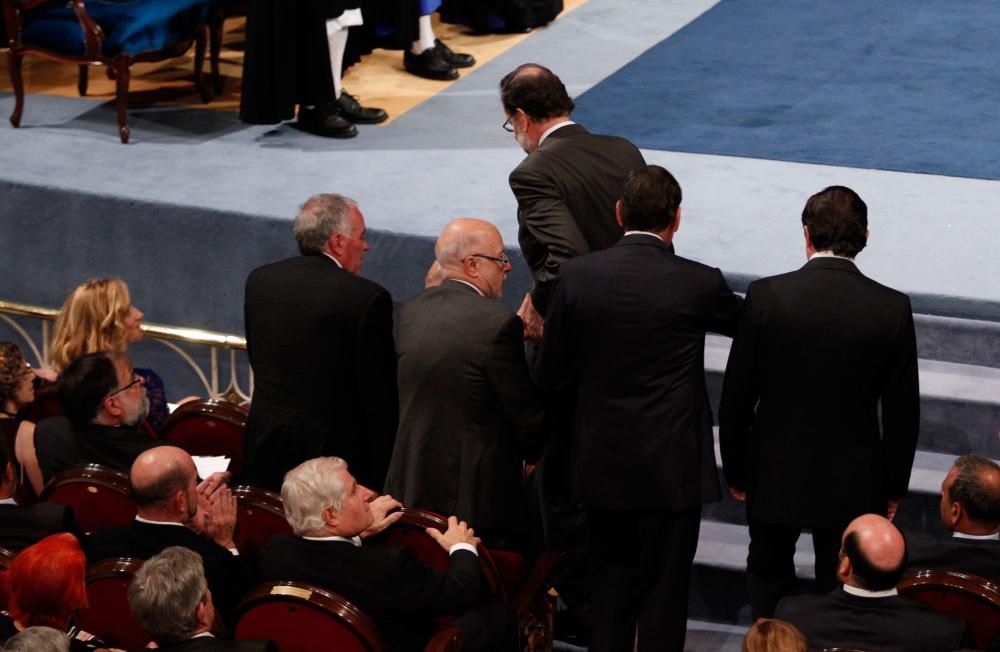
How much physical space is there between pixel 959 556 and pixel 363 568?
1360 mm

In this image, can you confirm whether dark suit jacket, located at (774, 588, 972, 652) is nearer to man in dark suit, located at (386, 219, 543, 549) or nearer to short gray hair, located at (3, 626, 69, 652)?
man in dark suit, located at (386, 219, 543, 549)

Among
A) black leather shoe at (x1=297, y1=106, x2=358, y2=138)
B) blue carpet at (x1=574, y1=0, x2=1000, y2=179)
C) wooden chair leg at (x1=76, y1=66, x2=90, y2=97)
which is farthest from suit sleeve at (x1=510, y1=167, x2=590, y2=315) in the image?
wooden chair leg at (x1=76, y1=66, x2=90, y2=97)

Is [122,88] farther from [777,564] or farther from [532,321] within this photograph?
[777,564]

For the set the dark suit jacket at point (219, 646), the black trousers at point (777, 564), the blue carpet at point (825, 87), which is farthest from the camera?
the blue carpet at point (825, 87)

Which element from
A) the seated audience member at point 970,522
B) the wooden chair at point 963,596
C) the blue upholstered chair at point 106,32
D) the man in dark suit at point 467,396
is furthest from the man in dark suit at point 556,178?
the blue upholstered chair at point 106,32

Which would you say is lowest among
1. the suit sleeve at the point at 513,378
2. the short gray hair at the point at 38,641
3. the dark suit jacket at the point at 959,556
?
the short gray hair at the point at 38,641

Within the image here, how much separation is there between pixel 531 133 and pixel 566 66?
3049 mm

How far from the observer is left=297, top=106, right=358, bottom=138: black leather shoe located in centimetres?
631

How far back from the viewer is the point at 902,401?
3.52 metres

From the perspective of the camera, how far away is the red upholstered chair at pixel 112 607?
3365mm

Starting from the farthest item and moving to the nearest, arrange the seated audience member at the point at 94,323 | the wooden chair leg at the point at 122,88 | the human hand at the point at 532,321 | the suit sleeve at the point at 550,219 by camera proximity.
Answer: the wooden chair leg at the point at 122,88 < the seated audience member at the point at 94,323 < the human hand at the point at 532,321 < the suit sleeve at the point at 550,219

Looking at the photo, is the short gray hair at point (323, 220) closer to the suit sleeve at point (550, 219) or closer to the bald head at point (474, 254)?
the bald head at point (474, 254)

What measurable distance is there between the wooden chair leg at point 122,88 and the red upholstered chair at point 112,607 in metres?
3.17

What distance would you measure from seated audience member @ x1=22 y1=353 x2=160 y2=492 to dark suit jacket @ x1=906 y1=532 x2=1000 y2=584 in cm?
196
